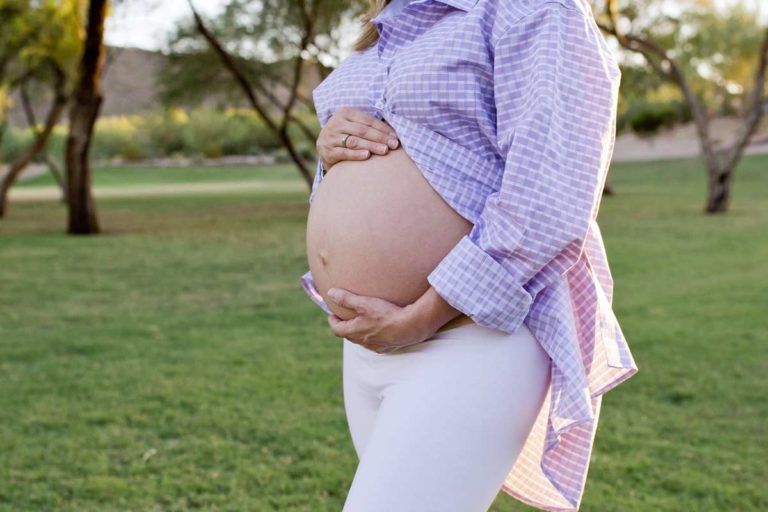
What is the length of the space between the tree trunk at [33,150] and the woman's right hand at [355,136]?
1692 centimetres

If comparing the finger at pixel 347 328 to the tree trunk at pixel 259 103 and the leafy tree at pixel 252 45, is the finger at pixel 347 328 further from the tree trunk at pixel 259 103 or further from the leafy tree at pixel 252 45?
the leafy tree at pixel 252 45

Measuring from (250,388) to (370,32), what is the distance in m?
3.27

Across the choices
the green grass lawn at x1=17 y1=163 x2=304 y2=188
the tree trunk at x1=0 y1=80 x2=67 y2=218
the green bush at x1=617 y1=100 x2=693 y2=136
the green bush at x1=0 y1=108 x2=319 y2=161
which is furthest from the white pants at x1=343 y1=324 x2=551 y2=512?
the green bush at x1=0 y1=108 x2=319 y2=161

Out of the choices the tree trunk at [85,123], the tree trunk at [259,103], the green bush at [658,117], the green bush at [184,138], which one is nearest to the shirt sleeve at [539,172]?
the tree trunk at [85,123]

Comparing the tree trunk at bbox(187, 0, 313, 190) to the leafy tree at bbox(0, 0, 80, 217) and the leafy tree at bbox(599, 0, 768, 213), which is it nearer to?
the leafy tree at bbox(0, 0, 80, 217)

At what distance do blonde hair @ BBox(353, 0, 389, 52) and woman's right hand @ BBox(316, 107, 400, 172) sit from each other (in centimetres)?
19

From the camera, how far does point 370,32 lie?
206 cm

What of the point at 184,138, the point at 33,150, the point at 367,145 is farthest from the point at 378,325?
the point at 184,138

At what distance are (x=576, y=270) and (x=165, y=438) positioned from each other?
2.91m

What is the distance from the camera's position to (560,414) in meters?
1.67

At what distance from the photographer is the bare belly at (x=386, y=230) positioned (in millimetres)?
1752

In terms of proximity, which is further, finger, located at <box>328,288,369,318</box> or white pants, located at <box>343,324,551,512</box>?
finger, located at <box>328,288,369,318</box>

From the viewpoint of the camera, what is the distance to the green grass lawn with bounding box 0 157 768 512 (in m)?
3.59

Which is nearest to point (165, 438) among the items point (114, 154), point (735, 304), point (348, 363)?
point (348, 363)
